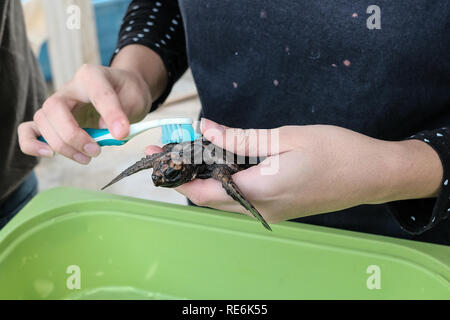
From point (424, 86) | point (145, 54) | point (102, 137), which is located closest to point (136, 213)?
point (102, 137)

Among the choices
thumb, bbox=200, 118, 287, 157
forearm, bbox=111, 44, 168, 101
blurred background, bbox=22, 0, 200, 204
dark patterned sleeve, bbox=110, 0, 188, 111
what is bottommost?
blurred background, bbox=22, 0, 200, 204

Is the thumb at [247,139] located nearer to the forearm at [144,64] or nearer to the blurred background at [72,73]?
the forearm at [144,64]

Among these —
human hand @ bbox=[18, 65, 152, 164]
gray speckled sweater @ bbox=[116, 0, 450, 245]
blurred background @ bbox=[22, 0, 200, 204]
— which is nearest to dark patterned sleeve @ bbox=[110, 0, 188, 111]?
gray speckled sweater @ bbox=[116, 0, 450, 245]

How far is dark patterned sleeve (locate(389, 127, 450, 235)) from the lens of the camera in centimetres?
68

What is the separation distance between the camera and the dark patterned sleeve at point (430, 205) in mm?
684

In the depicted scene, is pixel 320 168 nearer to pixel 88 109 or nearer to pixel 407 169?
pixel 407 169

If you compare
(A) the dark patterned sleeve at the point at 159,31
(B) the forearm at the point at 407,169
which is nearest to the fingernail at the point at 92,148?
(A) the dark patterned sleeve at the point at 159,31

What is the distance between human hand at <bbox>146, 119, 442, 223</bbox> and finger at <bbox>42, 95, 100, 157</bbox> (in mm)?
222

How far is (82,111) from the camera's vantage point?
36.2 inches

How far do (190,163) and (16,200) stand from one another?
2.18 feet

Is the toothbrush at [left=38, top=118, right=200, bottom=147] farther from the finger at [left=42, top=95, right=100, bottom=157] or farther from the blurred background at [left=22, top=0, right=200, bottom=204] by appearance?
the blurred background at [left=22, top=0, right=200, bottom=204]

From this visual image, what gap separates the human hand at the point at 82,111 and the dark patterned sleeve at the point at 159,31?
15cm

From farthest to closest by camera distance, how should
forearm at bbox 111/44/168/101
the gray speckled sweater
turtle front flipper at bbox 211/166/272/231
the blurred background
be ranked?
the blurred background < forearm at bbox 111/44/168/101 < the gray speckled sweater < turtle front flipper at bbox 211/166/272/231

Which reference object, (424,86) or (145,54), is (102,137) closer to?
(145,54)
